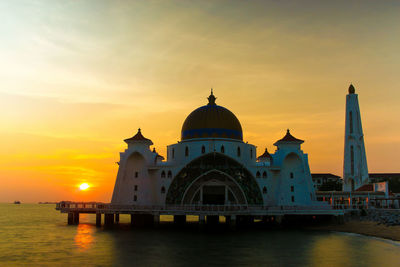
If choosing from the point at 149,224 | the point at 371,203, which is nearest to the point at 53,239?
the point at 149,224

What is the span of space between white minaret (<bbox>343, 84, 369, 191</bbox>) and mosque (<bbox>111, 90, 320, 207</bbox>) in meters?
24.3

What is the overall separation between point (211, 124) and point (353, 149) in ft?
122

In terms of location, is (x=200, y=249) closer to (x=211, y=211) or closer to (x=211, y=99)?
(x=211, y=211)

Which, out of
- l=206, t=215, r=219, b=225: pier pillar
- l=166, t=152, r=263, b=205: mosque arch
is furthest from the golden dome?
l=206, t=215, r=219, b=225: pier pillar

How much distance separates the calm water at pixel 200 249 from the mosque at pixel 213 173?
12703 millimetres

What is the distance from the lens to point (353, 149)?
278 feet

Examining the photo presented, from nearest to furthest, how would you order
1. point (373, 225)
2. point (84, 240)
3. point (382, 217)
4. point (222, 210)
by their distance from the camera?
1. point (84, 240)
2. point (373, 225)
3. point (382, 217)
4. point (222, 210)

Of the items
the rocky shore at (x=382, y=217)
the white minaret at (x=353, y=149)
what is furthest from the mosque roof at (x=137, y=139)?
the white minaret at (x=353, y=149)

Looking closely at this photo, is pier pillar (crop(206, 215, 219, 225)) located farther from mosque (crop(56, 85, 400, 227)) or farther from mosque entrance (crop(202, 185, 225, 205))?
mosque entrance (crop(202, 185, 225, 205))

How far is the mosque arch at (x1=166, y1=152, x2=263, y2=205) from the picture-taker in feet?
200

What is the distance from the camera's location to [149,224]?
60.4m

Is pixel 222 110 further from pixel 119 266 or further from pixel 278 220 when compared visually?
pixel 119 266

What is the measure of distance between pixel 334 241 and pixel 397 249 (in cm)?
702

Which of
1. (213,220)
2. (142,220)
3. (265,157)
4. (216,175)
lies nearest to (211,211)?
(216,175)
